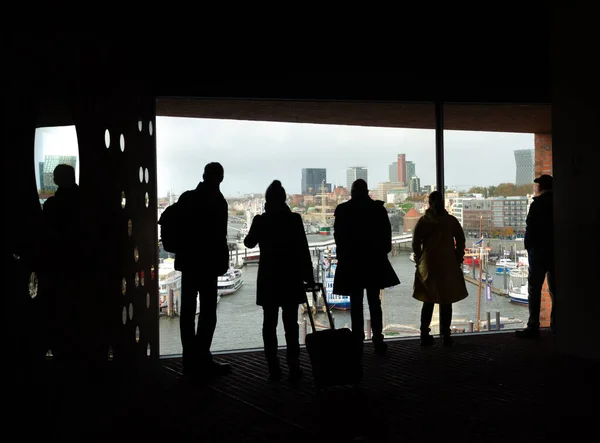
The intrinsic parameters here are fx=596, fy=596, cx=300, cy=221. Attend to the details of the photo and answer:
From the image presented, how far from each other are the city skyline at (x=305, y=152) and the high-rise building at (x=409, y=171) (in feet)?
0.23

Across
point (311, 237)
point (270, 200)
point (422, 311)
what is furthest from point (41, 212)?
point (422, 311)

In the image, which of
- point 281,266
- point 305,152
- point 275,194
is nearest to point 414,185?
point 305,152

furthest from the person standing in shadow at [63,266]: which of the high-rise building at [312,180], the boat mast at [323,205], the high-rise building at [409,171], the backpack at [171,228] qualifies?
the high-rise building at [409,171]

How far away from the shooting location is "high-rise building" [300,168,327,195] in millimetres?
7094

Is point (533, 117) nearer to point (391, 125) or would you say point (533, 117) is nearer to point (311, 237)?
point (391, 125)

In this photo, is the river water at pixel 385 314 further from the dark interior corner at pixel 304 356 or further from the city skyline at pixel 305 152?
the city skyline at pixel 305 152

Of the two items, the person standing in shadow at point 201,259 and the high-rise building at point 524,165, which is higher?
the high-rise building at point 524,165

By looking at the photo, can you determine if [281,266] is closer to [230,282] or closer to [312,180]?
[230,282]

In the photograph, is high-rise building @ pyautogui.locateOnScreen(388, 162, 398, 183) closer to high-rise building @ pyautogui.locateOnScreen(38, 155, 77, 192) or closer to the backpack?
the backpack

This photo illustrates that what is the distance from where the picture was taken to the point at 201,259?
5.37 meters

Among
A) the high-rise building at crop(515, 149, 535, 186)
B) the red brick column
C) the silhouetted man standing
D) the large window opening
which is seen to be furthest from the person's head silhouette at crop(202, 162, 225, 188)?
the red brick column

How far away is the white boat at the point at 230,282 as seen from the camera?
6.63 metres

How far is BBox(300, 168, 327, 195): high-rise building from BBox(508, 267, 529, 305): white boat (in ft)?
8.93

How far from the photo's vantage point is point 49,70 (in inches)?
140
